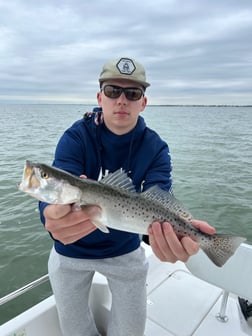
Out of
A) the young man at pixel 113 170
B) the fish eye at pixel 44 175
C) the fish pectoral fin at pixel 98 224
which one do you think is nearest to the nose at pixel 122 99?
the young man at pixel 113 170

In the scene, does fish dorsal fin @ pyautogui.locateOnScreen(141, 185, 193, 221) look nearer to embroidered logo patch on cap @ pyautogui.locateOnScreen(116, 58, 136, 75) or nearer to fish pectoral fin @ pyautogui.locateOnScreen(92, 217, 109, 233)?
fish pectoral fin @ pyautogui.locateOnScreen(92, 217, 109, 233)

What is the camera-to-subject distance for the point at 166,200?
104 inches

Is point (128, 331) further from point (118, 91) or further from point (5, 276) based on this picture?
point (5, 276)

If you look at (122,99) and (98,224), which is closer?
(98,224)

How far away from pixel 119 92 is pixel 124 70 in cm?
21

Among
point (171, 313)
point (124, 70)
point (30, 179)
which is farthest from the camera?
point (171, 313)

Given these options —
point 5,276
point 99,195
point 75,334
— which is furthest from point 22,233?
point 99,195

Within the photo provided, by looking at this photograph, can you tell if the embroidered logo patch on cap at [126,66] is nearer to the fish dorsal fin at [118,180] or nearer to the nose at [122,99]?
the nose at [122,99]

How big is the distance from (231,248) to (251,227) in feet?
24.7

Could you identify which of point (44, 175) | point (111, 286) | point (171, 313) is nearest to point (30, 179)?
point (44, 175)

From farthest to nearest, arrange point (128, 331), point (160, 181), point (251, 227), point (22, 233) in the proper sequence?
1. point (251, 227)
2. point (22, 233)
3. point (128, 331)
4. point (160, 181)

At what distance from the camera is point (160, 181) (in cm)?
295

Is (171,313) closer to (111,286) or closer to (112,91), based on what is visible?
(111,286)

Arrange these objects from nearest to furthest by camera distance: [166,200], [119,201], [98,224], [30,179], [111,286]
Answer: [30,179] → [98,224] → [119,201] → [166,200] → [111,286]
